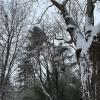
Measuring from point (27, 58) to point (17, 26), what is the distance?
553 centimetres

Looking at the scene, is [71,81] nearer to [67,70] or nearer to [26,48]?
[67,70]

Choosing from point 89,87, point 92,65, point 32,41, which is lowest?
point 89,87

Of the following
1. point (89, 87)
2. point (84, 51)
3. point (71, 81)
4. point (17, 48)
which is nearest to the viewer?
point (89, 87)

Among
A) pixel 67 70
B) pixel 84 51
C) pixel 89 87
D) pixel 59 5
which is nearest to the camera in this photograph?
pixel 89 87

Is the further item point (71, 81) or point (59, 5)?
point (71, 81)

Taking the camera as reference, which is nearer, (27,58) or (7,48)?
(7,48)

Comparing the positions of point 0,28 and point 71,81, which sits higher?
point 0,28

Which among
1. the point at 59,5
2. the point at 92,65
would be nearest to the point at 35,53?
the point at 59,5

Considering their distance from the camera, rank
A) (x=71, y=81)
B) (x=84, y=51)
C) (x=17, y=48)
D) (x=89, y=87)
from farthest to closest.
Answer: (x=71, y=81) → (x=17, y=48) → (x=84, y=51) → (x=89, y=87)

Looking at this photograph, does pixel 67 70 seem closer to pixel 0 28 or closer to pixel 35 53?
pixel 35 53

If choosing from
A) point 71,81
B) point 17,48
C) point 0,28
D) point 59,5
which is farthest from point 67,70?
point 59,5

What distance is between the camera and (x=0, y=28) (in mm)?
22891

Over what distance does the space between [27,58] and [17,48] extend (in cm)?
420

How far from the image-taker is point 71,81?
26.7 meters
